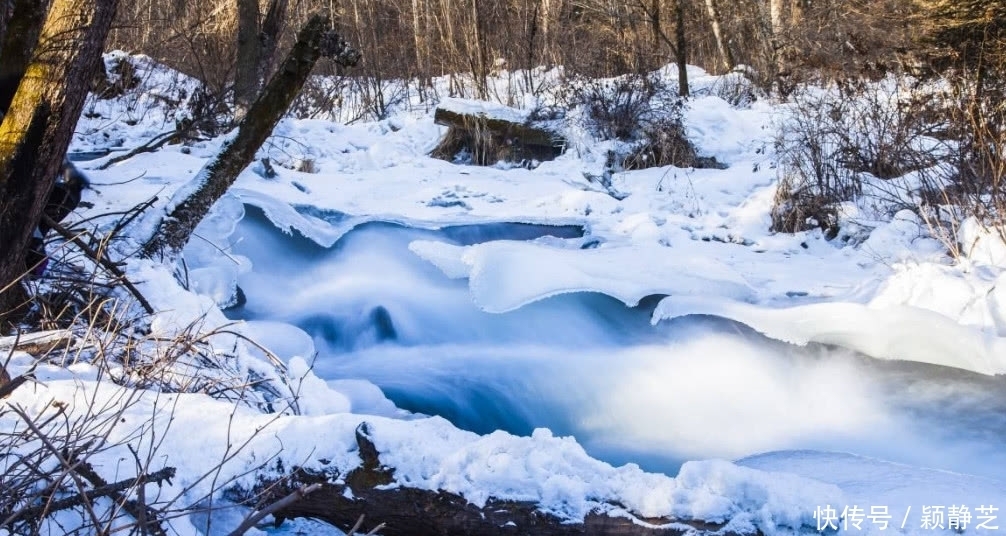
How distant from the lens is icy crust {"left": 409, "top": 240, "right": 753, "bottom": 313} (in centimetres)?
538

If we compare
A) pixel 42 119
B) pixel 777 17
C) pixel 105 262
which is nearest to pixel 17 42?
pixel 42 119

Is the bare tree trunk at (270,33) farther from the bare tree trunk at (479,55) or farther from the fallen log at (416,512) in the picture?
the fallen log at (416,512)

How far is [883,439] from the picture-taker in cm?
389

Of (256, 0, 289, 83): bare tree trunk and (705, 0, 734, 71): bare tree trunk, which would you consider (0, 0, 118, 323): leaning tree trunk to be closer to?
(256, 0, 289, 83): bare tree trunk

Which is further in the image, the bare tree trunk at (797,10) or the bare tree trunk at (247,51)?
the bare tree trunk at (797,10)

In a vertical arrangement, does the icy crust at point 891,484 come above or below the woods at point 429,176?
below

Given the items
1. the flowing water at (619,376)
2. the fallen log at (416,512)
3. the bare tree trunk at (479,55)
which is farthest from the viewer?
the bare tree trunk at (479,55)

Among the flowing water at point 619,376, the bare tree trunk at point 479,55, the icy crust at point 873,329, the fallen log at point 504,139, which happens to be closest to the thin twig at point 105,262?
the flowing water at point 619,376

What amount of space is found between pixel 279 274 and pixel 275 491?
407cm

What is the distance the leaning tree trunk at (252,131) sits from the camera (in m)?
4.37

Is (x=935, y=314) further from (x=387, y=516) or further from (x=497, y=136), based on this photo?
(x=497, y=136)

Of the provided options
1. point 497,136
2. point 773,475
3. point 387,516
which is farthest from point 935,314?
point 497,136

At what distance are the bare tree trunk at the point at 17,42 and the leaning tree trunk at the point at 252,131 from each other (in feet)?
3.54

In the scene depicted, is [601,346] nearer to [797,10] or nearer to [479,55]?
[479,55]
